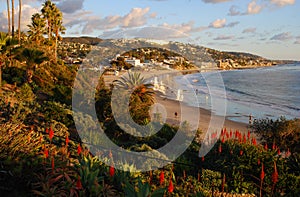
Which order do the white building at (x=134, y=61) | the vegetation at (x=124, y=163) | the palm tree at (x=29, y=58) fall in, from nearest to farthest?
the vegetation at (x=124, y=163) → the palm tree at (x=29, y=58) → the white building at (x=134, y=61)

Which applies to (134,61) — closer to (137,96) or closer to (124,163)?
(137,96)

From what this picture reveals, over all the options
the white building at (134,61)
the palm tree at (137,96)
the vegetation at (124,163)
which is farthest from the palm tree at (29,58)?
the white building at (134,61)

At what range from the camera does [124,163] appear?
22.0 ft

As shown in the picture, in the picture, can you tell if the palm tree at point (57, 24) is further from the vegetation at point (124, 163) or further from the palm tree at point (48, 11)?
the vegetation at point (124, 163)

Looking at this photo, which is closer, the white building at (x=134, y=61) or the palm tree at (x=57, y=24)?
the white building at (x=134, y=61)

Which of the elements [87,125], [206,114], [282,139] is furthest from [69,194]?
[206,114]

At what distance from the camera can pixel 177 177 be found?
6938 mm

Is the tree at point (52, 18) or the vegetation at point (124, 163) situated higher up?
the tree at point (52, 18)

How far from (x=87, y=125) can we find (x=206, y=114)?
14.2 m

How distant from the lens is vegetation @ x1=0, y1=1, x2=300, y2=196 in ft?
15.5

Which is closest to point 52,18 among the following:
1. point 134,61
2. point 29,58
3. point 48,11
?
point 48,11

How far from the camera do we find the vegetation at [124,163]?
4.71 meters

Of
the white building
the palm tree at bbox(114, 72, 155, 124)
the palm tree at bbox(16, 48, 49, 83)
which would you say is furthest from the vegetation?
the white building

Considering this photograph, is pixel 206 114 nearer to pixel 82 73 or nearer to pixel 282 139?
pixel 82 73
